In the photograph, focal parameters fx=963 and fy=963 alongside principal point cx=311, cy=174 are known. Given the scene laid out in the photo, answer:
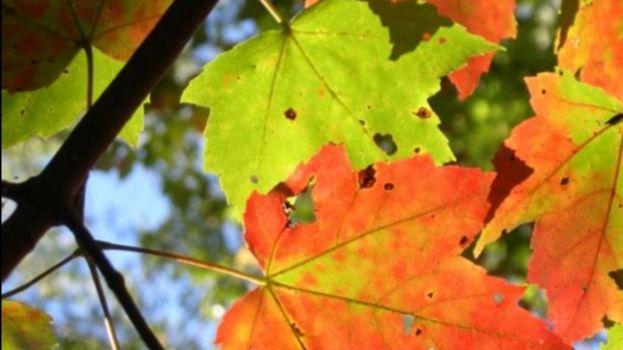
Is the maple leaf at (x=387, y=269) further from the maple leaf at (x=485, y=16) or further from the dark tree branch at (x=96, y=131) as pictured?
the maple leaf at (x=485, y=16)

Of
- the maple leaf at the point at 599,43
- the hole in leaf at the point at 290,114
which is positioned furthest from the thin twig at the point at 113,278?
the maple leaf at the point at 599,43

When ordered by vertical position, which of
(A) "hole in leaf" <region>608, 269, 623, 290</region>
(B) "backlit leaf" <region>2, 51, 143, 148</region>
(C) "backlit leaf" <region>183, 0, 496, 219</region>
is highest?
(B) "backlit leaf" <region>2, 51, 143, 148</region>

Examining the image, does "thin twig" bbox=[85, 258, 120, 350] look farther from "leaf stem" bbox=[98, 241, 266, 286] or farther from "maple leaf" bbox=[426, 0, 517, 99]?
"maple leaf" bbox=[426, 0, 517, 99]

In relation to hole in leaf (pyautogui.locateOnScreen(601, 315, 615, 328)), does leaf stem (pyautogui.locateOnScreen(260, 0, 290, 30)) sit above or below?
above

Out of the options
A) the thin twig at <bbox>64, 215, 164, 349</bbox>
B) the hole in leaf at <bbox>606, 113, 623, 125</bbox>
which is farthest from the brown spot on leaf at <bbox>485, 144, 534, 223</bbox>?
the thin twig at <bbox>64, 215, 164, 349</bbox>

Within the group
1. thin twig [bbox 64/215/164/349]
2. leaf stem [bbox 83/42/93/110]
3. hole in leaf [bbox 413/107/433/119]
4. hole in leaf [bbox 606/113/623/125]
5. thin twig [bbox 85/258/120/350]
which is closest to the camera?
thin twig [bbox 64/215/164/349]

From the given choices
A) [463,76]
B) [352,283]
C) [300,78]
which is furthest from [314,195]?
[463,76]

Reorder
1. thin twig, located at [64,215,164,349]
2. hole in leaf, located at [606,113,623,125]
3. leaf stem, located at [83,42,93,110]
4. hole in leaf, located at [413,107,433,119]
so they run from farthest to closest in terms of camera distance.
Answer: hole in leaf, located at [606,113,623,125] < hole in leaf, located at [413,107,433,119] < leaf stem, located at [83,42,93,110] < thin twig, located at [64,215,164,349]
